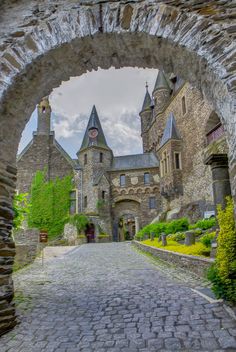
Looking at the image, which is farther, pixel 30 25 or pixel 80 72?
pixel 80 72

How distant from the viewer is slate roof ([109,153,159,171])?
33037 millimetres

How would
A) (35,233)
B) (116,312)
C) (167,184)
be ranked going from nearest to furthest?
(116,312) < (35,233) < (167,184)

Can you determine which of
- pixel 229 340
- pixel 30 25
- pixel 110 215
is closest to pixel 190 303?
pixel 229 340

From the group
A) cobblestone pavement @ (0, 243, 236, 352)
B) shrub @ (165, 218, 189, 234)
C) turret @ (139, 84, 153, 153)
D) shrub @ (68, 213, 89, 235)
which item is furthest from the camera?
turret @ (139, 84, 153, 153)

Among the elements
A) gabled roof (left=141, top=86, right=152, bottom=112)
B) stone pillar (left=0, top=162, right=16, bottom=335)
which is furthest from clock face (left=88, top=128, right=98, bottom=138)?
stone pillar (left=0, top=162, right=16, bottom=335)

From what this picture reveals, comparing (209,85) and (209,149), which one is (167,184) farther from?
(209,85)

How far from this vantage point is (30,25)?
3.94 meters

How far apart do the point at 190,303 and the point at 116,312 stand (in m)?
1.26

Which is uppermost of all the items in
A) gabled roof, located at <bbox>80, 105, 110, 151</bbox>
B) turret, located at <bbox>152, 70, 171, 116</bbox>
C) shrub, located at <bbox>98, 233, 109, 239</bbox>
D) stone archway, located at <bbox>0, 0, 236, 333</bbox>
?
turret, located at <bbox>152, 70, 171, 116</bbox>

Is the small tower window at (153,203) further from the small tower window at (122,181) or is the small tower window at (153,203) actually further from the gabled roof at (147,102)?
the gabled roof at (147,102)

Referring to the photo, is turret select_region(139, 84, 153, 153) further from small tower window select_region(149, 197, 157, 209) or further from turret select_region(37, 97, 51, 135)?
turret select_region(37, 97, 51, 135)

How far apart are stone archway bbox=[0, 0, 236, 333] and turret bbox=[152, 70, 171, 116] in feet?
91.6

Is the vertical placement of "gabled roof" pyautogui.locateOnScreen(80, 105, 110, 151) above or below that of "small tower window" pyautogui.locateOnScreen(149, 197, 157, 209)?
above

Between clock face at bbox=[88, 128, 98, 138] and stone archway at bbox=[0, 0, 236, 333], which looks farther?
clock face at bbox=[88, 128, 98, 138]
